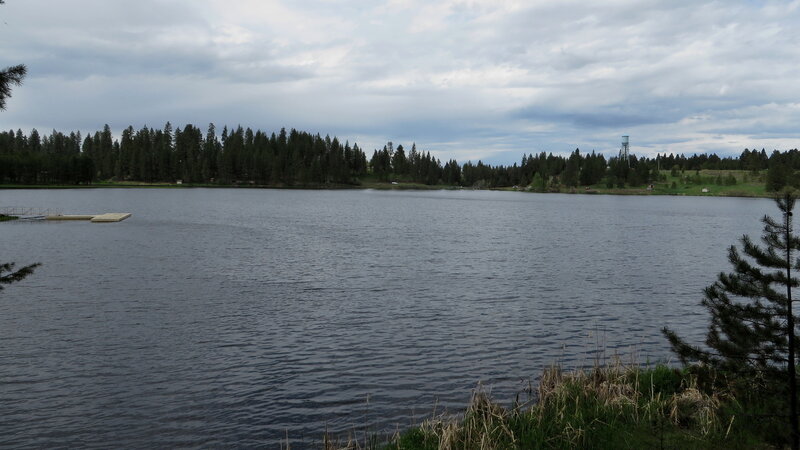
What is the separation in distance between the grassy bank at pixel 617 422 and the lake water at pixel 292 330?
11.6ft

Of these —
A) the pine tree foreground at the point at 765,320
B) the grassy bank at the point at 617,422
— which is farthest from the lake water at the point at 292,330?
the pine tree foreground at the point at 765,320

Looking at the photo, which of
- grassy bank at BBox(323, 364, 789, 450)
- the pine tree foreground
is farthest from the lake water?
the pine tree foreground

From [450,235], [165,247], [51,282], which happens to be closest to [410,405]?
[51,282]

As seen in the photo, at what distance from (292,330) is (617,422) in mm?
18238

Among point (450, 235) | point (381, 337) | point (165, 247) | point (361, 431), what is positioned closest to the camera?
point (361, 431)

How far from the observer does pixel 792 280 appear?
11.7m

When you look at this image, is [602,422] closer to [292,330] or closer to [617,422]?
[617,422]

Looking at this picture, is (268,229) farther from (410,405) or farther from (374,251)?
(410,405)

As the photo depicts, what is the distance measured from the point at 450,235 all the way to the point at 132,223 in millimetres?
53048

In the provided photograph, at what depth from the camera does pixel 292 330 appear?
95.2ft

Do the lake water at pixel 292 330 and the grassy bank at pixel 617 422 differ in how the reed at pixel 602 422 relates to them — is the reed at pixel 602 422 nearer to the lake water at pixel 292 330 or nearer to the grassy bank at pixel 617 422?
the grassy bank at pixel 617 422

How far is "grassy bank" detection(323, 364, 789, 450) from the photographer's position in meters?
13.5

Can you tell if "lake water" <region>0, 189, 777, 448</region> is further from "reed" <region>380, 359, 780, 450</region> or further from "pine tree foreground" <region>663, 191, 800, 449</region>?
"pine tree foreground" <region>663, 191, 800, 449</region>

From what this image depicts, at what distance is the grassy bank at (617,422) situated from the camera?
1347cm
